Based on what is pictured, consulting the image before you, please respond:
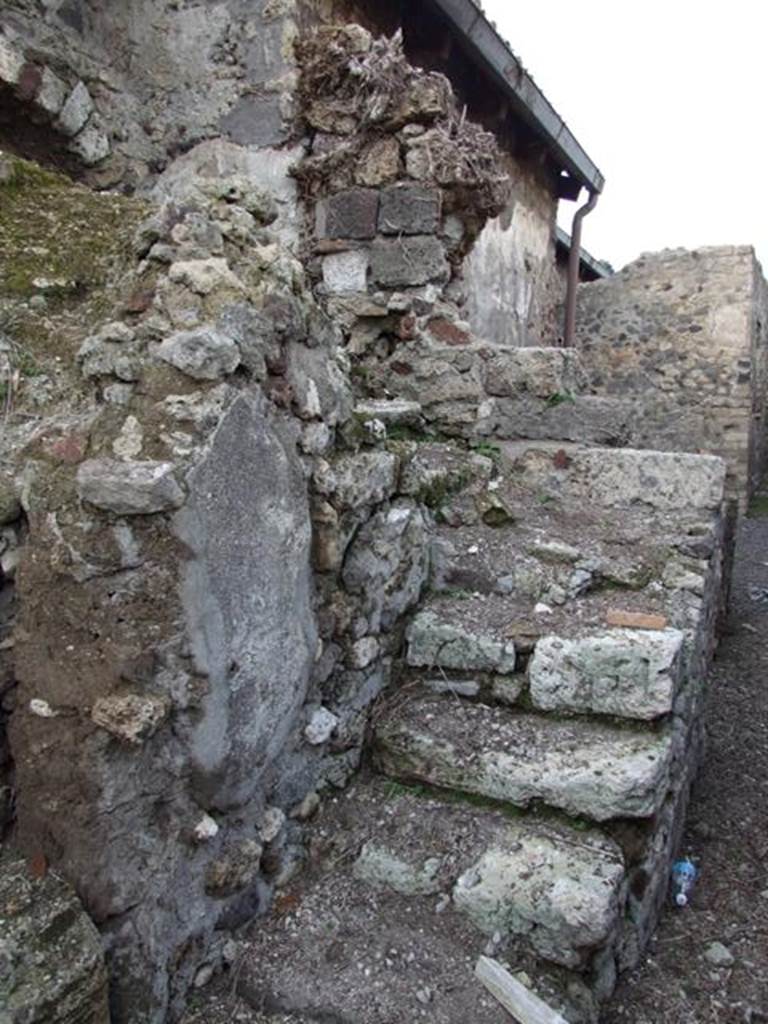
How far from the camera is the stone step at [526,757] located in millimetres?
1912

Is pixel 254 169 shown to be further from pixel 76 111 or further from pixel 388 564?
pixel 388 564

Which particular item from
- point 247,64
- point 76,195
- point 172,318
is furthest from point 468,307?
point 172,318

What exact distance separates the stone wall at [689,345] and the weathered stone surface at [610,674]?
926 cm

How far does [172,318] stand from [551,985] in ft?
5.55

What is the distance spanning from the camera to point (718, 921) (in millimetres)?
2275

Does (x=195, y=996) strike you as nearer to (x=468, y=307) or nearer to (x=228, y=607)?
(x=228, y=607)

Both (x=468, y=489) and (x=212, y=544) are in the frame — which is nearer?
(x=212, y=544)

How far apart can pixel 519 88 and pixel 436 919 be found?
5295 millimetres

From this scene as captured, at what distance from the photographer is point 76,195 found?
2.22m

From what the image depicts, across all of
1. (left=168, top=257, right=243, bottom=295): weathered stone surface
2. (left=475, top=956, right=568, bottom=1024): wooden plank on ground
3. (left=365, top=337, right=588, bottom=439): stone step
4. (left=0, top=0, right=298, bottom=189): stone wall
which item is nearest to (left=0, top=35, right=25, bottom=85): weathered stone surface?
(left=0, top=0, right=298, bottom=189): stone wall

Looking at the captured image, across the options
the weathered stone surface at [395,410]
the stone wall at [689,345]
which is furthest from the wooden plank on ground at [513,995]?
the stone wall at [689,345]

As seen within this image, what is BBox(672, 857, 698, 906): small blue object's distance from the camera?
2363 mm

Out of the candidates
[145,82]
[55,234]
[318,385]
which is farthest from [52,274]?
[145,82]

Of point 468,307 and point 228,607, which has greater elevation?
point 468,307
